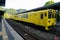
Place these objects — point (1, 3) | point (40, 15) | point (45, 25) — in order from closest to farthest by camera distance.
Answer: point (1, 3), point (45, 25), point (40, 15)

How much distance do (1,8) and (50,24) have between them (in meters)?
18.9

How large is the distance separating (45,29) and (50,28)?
62 cm

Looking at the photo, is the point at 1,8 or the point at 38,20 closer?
the point at 1,8

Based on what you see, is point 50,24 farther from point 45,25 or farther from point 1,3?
point 1,3

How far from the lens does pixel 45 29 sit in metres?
21.2

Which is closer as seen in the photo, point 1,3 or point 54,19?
point 1,3

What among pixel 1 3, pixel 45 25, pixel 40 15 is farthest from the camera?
pixel 40 15

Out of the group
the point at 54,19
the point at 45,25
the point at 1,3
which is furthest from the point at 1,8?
the point at 54,19

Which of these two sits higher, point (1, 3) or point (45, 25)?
point (1, 3)

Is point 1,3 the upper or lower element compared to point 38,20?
upper

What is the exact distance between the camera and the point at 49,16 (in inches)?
850

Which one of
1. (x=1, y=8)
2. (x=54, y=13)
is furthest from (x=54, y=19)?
(x=1, y=8)

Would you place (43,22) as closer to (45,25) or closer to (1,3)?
(45,25)

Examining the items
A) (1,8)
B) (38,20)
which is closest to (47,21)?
(38,20)
